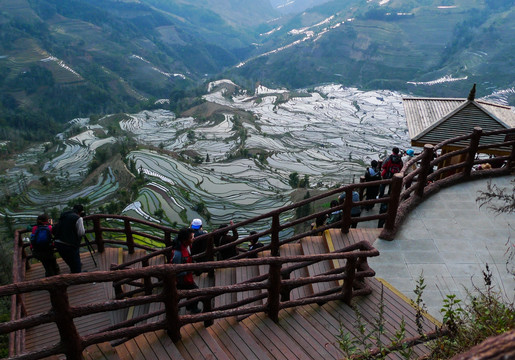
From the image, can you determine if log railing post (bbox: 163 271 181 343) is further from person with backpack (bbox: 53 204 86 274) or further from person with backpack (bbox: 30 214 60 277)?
person with backpack (bbox: 30 214 60 277)

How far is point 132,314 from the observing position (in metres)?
5.61

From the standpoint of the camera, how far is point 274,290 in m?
3.21

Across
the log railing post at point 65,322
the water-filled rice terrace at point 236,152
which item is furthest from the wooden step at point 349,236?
the water-filled rice terrace at point 236,152

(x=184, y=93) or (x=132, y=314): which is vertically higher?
(x=132, y=314)

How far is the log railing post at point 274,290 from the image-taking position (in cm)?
312

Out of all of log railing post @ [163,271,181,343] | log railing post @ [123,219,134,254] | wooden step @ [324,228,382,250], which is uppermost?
log railing post @ [163,271,181,343]

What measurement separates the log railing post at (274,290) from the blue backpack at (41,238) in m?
3.65

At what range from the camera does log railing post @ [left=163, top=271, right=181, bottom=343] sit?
2.65 m

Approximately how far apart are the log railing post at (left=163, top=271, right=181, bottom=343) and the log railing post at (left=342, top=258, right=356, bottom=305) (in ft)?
5.75

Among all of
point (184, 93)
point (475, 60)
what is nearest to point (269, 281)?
point (184, 93)

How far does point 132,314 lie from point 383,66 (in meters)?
92.7

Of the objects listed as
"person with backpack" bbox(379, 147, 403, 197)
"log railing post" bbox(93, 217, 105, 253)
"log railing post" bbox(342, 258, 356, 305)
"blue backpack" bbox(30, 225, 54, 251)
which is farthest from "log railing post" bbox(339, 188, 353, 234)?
"blue backpack" bbox(30, 225, 54, 251)

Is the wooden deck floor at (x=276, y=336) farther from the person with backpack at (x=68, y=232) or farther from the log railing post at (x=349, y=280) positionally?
the person with backpack at (x=68, y=232)

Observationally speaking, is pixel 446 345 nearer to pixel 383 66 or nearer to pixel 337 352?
pixel 337 352
